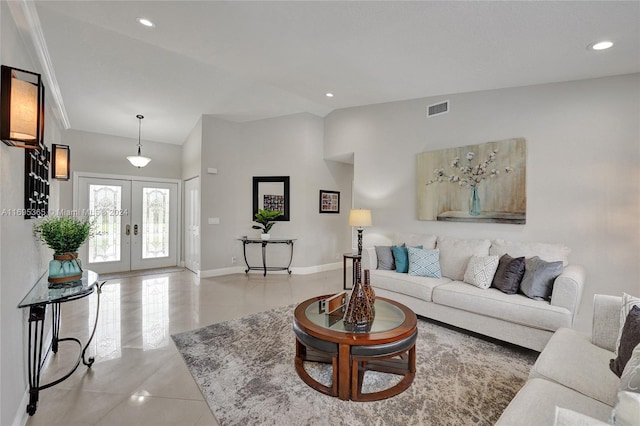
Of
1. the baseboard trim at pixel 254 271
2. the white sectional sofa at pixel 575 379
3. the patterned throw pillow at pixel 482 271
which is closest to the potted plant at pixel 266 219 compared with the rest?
the baseboard trim at pixel 254 271

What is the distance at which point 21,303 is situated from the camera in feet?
5.97

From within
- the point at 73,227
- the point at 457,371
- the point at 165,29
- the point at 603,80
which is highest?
the point at 165,29

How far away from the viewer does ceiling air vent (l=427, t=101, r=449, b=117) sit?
416 cm

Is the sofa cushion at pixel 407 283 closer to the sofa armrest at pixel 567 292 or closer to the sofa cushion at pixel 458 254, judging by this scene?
the sofa cushion at pixel 458 254

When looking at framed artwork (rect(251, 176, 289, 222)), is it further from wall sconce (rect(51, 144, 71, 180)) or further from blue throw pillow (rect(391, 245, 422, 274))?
wall sconce (rect(51, 144, 71, 180))

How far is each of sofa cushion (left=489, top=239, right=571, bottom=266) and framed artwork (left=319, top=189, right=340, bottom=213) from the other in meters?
3.47

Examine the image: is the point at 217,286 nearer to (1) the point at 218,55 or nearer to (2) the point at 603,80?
(1) the point at 218,55

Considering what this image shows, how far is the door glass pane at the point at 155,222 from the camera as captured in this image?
20.9 feet

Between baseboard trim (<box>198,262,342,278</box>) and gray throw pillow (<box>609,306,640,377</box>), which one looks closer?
gray throw pillow (<box>609,306,640,377</box>)

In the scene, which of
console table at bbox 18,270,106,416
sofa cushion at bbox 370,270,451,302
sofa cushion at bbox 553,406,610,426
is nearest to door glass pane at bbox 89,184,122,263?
console table at bbox 18,270,106,416

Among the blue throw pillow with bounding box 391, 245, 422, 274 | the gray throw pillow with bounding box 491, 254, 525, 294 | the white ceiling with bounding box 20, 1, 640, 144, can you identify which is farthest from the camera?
the blue throw pillow with bounding box 391, 245, 422, 274

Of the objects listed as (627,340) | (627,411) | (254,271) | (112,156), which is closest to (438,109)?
(627,340)

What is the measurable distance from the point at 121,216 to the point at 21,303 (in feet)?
16.1

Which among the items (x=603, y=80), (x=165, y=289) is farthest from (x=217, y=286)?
(x=603, y=80)
